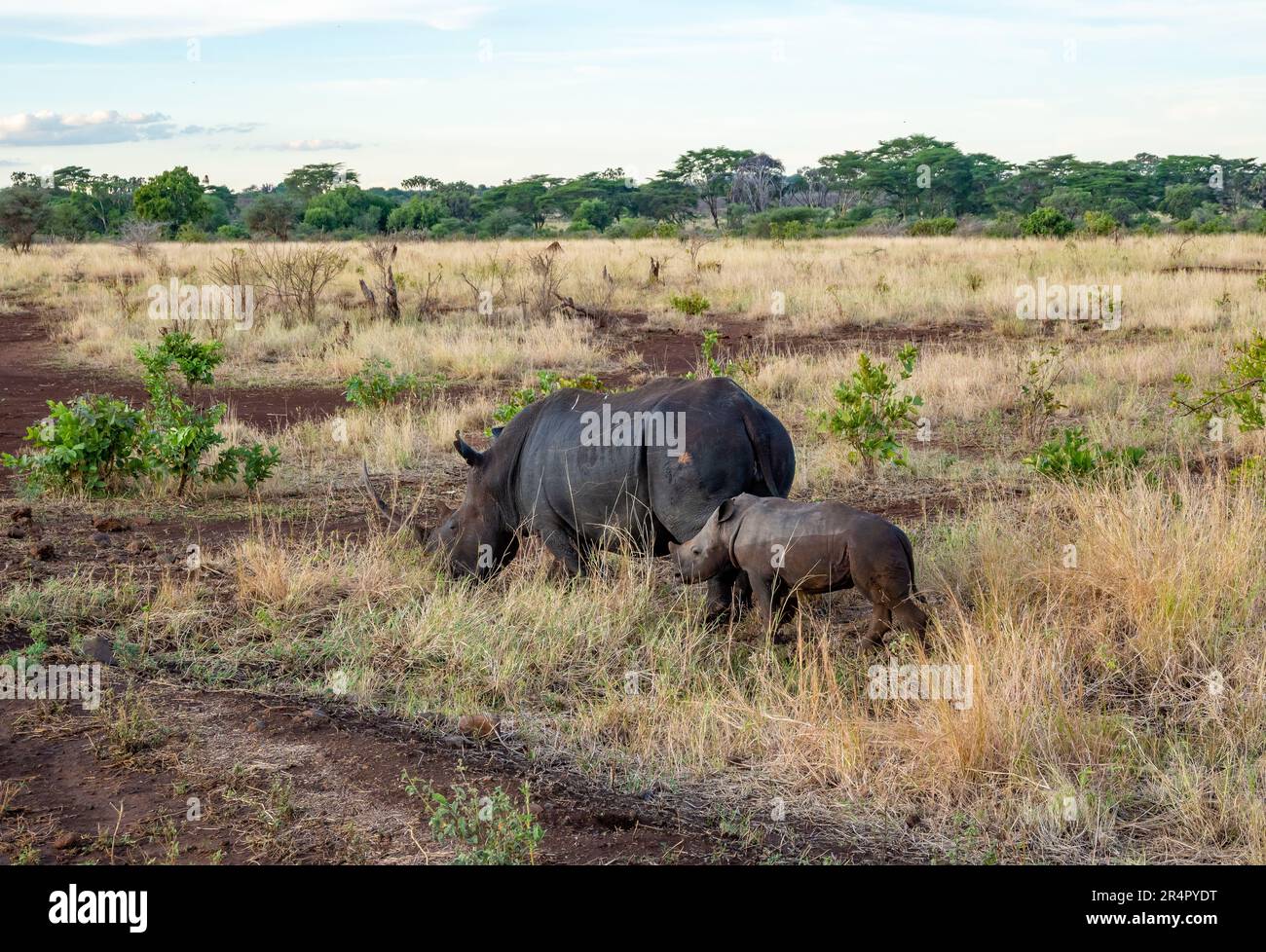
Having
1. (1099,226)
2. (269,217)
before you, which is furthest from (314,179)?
(1099,226)

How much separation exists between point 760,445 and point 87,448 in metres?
5.26

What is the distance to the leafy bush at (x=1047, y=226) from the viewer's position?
32406mm

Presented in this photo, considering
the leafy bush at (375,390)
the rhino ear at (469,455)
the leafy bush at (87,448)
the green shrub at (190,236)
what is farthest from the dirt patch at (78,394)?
the green shrub at (190,236)

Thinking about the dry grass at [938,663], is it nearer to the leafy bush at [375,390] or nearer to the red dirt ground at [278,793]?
the red dirt ground at [278,793]

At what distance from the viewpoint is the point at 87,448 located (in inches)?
339

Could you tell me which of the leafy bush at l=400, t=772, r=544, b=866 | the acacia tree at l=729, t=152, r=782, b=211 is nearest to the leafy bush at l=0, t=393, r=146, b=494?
the leafy bush at l=400, t=772, r=544, b=866

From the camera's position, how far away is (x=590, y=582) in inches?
252

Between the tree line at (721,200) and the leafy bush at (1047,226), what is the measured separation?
14.0ft

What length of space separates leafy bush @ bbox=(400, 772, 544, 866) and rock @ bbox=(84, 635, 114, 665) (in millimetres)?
2274

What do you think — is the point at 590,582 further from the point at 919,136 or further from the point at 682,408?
the point at 919,136

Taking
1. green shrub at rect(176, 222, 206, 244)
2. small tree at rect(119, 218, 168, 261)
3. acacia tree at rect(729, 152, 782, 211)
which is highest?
acacia tree at rect(729, 152, 782, 211)

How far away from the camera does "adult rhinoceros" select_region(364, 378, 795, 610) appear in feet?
20.0

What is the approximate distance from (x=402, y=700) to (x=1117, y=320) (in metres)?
13.6

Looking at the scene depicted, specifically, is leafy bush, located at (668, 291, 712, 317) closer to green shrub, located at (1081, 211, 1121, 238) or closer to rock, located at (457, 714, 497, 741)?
rock, located at (457, 714, 497, 741)
